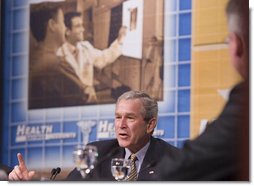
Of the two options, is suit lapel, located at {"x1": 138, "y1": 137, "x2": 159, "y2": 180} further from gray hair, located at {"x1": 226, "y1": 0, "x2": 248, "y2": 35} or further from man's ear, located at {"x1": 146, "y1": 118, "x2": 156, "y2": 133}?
gray hair, located at {"x1": 226, "y1": 0, "x2": 248, "y2": 35}

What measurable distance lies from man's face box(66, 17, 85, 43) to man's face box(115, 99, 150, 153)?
2.12ft

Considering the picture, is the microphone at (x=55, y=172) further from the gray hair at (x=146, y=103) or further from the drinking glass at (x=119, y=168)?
the drinking glass at (x=119, y=168)

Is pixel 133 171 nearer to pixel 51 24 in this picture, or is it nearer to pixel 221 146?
pixel 51 24

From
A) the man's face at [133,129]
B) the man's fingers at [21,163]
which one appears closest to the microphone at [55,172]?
the man's fingers at [21,163]

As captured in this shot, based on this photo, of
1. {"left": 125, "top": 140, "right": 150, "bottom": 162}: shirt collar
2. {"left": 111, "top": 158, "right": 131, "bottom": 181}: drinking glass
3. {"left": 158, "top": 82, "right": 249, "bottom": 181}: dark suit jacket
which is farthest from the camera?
{"left": 125, "top": 140, "right": 150, "bottom": 162}: shirt collar

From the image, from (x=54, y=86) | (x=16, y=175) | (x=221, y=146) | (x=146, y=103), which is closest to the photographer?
(x=221, y=146)

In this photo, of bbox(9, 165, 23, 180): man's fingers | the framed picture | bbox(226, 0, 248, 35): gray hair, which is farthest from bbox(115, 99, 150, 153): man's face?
bbox(226, 0, 248, 35): gray hair

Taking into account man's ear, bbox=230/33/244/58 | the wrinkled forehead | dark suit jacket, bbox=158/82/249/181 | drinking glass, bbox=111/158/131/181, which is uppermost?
man's ear, bbox=230/33/244/58

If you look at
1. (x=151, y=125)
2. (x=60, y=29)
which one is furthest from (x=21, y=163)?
(x=60, y=29)

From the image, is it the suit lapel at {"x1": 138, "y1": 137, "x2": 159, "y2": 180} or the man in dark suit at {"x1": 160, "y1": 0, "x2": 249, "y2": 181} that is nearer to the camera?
the man in dark suit at {"x1": 160, "y1": 0, "x2": 249, "y2": 181}

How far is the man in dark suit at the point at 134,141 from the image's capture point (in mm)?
5340

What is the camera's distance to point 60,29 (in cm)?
605

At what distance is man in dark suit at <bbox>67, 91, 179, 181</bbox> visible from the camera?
539 cm

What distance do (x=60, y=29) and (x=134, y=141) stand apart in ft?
3.30
